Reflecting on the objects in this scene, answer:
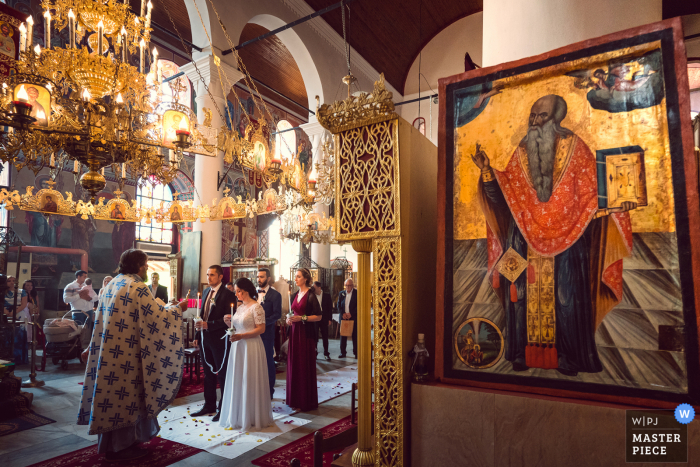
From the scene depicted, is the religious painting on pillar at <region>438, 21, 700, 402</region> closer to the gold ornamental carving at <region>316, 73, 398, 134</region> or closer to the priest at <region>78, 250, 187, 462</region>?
the gold ornamental carving at <region>316, 73, 398, 134</region>

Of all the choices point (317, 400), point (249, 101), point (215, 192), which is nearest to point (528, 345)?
point (317, 400)

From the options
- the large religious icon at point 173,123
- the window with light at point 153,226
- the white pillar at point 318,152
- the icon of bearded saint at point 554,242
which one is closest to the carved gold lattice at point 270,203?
the large religious icon at point 173,123

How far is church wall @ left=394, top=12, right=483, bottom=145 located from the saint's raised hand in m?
9.82

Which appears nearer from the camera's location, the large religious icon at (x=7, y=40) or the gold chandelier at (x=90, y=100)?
the gold chandelier at (x=90, y=100)

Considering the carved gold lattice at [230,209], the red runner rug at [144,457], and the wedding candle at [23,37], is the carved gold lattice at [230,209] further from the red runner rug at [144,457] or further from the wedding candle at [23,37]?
the red runner rug at [144,457]

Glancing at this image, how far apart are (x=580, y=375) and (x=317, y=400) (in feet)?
13.0

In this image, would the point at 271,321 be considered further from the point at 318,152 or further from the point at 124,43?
the point at 318,152

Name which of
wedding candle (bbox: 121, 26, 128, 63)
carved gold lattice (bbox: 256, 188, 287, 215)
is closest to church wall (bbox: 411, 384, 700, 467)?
wedding candle (bbox: 121, 26, 128, 63)

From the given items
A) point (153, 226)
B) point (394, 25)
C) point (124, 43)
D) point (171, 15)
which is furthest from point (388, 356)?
point (153, 226)

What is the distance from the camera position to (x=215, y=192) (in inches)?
317

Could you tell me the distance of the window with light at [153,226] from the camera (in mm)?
15852

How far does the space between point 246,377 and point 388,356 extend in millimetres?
2548

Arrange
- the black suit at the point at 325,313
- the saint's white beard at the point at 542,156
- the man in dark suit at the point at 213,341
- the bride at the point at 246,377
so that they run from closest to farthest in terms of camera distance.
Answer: the saint's white beard at the point at 542,156 < the bride at the point at 246,377 < the man in dark suit at the point at 213,341 < the black suit at the point at 325,313

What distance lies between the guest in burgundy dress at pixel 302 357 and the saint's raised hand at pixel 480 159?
344 centimetres
